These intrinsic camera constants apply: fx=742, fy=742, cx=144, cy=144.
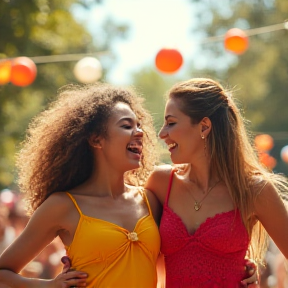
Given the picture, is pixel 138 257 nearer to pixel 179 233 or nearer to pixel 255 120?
pixel 179 233

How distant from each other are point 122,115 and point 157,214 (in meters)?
0.59

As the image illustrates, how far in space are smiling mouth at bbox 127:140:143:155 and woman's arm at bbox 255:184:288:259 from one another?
27.5 inches

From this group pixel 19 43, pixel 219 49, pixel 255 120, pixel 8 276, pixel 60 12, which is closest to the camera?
pixel 8 276

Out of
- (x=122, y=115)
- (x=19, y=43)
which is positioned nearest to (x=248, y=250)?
(x=122, y=115)

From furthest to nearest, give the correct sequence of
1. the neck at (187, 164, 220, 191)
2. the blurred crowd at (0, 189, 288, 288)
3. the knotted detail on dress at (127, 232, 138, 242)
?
1. the blurred crowd at (0, 189, 288, 288)
2. the neck at (187, 164, 220, 191)
3. the knotted detail on dress at (127, 232, 138, 242)

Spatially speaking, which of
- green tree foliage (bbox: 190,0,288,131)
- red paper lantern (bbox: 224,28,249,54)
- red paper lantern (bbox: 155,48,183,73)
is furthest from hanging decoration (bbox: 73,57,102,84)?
green tree foliage (bbox: 190,0,288,131)

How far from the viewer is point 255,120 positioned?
28.4 meters

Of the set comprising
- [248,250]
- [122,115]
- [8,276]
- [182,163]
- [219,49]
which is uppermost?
[122,115]

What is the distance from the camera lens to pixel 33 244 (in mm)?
3822

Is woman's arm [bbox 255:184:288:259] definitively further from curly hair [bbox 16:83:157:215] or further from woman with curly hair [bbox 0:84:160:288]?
curly hair [bbox 16:83:157:215]

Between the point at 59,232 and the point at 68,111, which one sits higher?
the point at 68,111

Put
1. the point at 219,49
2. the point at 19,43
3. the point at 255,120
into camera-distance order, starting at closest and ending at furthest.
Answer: the point at 19,43 → the point at 255,120 → the point at 219,49

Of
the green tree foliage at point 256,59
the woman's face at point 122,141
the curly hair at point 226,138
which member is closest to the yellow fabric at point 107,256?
the woman's face at point 122,141

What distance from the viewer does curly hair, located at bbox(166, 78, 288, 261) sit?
13.4 ft
